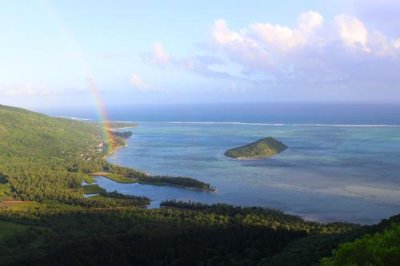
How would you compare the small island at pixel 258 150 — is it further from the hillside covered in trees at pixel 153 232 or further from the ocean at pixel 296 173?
the hillside covered in trees at pixel 153 232

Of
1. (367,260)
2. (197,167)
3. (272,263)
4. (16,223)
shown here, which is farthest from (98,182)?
(367,260)

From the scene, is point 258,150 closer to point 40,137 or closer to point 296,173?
point 296,173

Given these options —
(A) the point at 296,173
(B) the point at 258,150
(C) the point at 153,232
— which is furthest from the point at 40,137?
(C) the point at 153,232

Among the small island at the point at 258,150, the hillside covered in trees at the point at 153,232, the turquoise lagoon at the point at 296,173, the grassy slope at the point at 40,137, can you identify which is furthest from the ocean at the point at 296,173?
the grassy slope at the point at 40,137

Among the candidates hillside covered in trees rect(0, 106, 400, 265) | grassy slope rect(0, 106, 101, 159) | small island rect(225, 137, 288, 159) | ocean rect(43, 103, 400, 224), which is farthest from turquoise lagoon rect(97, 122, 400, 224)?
grassy slope rect(0, 106, 101, 159)

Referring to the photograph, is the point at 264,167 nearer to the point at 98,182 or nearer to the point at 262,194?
the point at 262,194

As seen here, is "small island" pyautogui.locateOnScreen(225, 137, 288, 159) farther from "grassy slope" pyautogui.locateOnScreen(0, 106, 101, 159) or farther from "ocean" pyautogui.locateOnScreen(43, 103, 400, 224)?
"grassy slope" pyautogui.locateOnScreen(0, 106, 101, 159)
